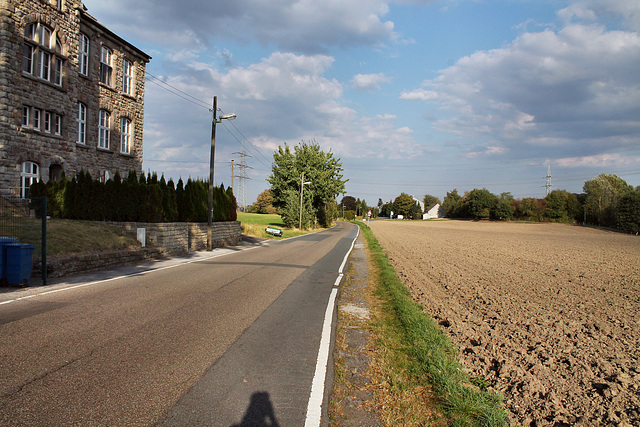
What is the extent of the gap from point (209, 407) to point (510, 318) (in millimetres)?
5984

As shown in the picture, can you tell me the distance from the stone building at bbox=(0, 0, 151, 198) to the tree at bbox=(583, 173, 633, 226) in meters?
75.9

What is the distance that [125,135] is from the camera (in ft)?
85.9

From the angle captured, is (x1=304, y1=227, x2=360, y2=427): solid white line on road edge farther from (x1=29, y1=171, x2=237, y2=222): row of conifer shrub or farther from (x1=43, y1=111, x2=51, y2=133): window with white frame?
(x1=43, y1=111, x2=51, y2=133): window with white frame

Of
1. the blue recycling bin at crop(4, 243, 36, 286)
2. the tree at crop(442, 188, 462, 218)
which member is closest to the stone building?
the blue recycling bin at crop(4, 243, 36, 286)

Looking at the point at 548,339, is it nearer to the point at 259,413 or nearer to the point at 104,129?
the point at 259,413

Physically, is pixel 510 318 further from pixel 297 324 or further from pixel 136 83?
pixel 136 83

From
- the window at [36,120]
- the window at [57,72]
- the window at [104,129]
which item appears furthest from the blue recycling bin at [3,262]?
the window at [104,129]

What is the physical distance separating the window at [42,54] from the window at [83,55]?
2.46 meters

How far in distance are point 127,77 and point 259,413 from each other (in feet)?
93.2

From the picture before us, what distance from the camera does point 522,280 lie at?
12.6 meters

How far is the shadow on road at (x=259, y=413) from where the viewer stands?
3279 mm

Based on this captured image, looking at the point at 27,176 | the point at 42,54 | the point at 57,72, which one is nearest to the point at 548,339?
the point at 27,176

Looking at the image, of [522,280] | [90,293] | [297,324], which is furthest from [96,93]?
[522,280]

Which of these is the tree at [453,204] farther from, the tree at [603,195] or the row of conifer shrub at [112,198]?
the row of conifer shrub at [112,198]
